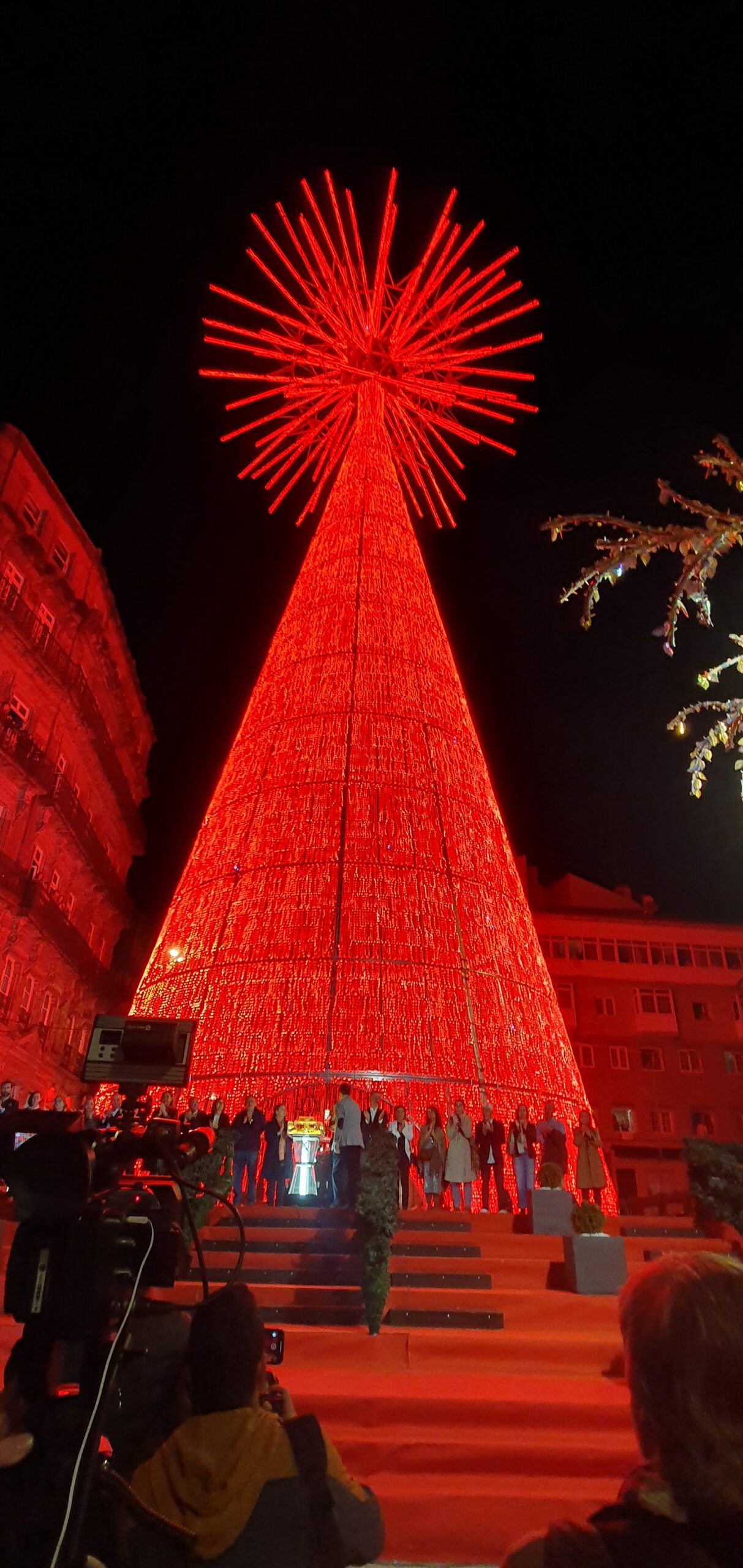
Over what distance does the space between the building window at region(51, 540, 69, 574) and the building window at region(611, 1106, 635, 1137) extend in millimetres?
26514

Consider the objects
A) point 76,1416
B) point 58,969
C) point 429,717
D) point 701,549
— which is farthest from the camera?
point 58,969

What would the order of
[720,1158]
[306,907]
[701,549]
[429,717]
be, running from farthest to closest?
[429,717] → [306,907] → [720,1158] → [701,549]

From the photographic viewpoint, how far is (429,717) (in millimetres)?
15656

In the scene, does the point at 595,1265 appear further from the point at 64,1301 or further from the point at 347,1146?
the point at 64,1301

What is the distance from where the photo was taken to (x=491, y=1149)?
11.9 meters

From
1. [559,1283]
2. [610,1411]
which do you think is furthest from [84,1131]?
[559,1283]

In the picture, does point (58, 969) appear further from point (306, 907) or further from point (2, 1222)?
point (2, 1222)

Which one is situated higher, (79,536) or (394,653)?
(79,536)

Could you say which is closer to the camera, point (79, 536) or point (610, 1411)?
point (610, 1411)

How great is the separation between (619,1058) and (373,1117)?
88.0ft

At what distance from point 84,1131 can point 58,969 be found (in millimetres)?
25951

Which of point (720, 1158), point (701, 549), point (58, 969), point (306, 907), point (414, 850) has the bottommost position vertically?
point (720, 1158)

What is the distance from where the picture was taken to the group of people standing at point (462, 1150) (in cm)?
1105

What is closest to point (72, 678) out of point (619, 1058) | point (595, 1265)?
point (595, 1265)
